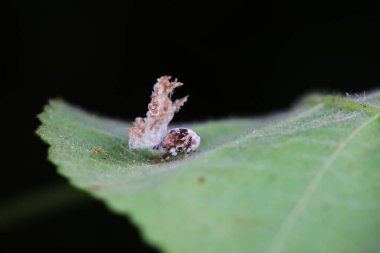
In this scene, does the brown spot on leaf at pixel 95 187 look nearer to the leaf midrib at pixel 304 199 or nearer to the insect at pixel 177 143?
the leaf midrib at pixel 304 199

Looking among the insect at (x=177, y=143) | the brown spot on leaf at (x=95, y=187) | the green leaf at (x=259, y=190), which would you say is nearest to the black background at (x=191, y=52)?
the insect at (x=177, y=143)

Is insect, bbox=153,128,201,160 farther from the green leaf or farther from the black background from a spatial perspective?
the black background

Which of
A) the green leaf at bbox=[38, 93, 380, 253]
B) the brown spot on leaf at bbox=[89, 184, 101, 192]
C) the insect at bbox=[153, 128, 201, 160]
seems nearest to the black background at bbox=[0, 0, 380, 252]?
the insect at bbox=[153, 128, 201, 160]

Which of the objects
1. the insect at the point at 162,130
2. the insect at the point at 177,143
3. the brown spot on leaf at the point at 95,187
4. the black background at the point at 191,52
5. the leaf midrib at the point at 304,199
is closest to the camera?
the leaf midrib at the point at 304,199

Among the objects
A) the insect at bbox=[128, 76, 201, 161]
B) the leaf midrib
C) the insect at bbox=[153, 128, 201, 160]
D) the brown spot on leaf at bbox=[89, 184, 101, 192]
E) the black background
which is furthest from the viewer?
the black background

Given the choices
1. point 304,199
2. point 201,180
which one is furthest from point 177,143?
point 304,199
